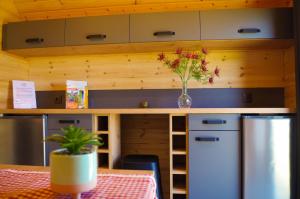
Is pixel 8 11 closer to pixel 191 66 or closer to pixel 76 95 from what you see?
pixel 76 95

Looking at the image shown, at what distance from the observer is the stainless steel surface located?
7.15 feet

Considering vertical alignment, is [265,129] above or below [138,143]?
above

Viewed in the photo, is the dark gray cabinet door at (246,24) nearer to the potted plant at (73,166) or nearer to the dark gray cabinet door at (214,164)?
the dark gray cabinet door at (214,164)

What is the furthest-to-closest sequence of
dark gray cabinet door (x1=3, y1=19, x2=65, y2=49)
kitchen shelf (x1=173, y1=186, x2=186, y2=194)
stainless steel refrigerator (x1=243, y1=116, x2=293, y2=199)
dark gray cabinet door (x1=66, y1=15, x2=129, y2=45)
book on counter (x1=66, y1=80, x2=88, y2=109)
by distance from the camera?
book on counter (x1=66, y1=80, x2=88, y2=109) < dark gray cabinet door (x1=3, y1=19, x2=65, y2=49) < dark gray cabinet door (x1=66, y1=15, x2=129, y2=45) < kitchen shelf (x1=173, y1=186, x2=186, y2=194) < stainless steel refrigerator (x1=243, y1=116, x2=293, y2=199)

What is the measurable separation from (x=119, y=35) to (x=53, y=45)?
0.69 metres

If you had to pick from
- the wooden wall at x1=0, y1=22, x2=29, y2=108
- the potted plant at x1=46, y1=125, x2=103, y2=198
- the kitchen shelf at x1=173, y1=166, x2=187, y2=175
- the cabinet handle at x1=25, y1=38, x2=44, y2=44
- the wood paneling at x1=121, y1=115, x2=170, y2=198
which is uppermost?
the cabinet handle at x1=25, y1=38, x2=44, y2=44

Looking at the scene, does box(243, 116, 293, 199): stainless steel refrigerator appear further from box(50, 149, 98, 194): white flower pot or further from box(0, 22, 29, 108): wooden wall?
box(0, 22, 29, 108): wooden wall

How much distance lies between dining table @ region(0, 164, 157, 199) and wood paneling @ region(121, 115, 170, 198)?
1.51 m

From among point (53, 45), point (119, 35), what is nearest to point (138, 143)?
point (119, 35)

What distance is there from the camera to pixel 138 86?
2.60 metres

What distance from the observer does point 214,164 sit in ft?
6.44

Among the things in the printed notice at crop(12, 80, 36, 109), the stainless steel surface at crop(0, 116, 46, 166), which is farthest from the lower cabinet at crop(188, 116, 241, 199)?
the printed notice at crop(12, 80, 36, 109)

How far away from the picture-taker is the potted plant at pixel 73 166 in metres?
0.68

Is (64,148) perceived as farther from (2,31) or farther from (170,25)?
(2,31)
